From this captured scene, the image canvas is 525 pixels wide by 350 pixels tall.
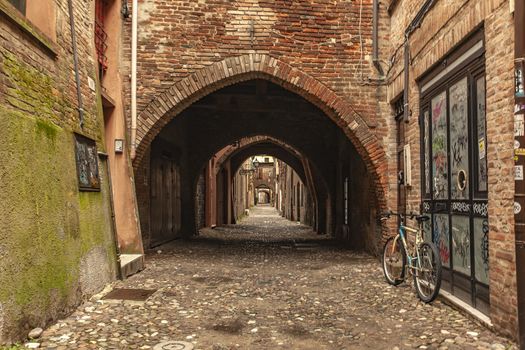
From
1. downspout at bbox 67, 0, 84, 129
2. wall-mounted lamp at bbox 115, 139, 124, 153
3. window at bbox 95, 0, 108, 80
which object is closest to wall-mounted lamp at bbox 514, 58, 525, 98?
downspout at bbox 67, 0, 84, 129

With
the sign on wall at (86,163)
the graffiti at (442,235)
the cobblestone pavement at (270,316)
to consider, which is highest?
the sign on wall at (86,163)

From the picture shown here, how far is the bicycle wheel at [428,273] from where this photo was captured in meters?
5.09

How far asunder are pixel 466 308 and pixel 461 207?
41.7 inches

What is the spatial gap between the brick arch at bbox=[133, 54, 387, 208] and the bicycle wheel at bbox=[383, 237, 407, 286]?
2005mm

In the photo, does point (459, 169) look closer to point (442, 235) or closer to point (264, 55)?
point (442, 235)

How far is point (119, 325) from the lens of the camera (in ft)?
14.7

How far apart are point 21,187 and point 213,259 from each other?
19.5 feet

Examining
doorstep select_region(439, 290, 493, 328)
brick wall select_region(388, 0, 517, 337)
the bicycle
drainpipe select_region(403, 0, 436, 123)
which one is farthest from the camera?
drainpipe select_region(403, 0, 436, 123)

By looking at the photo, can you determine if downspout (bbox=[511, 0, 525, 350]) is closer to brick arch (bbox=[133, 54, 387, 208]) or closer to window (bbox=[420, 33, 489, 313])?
window (bbox=[420, 33, 489, 313])

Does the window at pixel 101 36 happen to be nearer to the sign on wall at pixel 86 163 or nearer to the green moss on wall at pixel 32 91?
the sign on wall at pixel 86 163

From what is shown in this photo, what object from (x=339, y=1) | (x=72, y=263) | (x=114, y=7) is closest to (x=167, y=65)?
(x=114, y=7)

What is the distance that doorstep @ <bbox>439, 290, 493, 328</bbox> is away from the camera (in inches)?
171

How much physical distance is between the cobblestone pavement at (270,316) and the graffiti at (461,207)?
3.52ft

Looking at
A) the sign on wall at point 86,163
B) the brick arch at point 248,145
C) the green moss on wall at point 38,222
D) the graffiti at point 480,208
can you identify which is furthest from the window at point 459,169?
the brick arch at point 248,145
